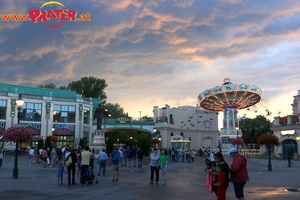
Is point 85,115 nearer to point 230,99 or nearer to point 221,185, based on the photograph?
point 230,99

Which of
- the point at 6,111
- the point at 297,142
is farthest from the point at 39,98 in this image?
the point at 297,142

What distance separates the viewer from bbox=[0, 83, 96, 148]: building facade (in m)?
53.1

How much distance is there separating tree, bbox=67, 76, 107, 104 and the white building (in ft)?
73.2

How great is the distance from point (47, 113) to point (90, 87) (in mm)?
28910

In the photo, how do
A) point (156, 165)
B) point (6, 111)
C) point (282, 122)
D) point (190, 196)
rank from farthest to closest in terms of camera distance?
1. point (6, 111)
2. point (282, 122)
3. point (156, 165)
4. point (190, 196)

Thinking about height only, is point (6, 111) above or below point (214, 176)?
above

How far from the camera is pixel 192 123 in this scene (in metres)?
69.4

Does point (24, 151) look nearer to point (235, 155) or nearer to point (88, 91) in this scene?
point (88, 91)

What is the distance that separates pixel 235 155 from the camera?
28.8 ft

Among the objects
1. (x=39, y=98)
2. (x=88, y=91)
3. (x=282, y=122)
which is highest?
(x=88, y=91)

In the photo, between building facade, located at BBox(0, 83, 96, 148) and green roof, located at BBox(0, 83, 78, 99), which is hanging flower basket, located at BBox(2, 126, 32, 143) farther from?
green roof, located at BBox(0, 83, 78, 99)

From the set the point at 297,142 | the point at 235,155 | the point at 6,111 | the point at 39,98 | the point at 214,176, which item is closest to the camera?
the point at 214,176

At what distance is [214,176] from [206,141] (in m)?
64.6

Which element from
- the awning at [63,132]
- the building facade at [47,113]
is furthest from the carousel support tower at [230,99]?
the awning at [63,132]
